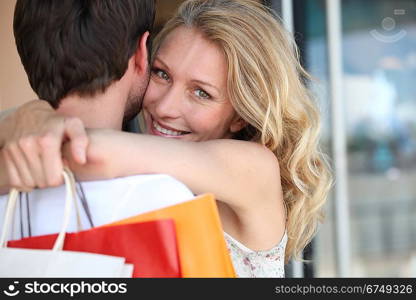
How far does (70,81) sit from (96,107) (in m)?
0.09

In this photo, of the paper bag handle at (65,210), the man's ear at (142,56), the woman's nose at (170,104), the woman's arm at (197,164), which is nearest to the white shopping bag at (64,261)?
the paper bag handle at (65,210)

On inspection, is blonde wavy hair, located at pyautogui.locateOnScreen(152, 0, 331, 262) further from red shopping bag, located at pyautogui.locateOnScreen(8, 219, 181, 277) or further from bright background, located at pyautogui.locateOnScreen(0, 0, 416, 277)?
bright background, located at pyautogui.locateOnScreen(0, 0, 416, 277)

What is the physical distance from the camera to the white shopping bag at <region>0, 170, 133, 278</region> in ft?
4.13

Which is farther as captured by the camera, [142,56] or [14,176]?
[142,56]

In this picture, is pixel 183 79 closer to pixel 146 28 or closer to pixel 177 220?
pixel 146 28

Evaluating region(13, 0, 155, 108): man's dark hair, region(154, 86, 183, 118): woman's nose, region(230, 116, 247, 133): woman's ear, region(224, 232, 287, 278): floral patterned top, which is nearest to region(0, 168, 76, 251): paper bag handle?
region(13, 0, 155, 108): man's dark hair

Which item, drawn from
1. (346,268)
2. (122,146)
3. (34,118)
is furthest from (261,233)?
(346,268)

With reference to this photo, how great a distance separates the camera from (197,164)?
1547mm

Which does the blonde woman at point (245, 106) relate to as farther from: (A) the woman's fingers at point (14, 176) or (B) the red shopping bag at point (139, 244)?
(A) the woman's fingers at point (14, 176)

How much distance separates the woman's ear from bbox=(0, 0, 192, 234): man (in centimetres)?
70

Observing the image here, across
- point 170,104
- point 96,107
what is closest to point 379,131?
point 170,104

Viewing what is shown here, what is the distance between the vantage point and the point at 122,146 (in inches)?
55.7

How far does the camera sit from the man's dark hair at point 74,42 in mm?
1377

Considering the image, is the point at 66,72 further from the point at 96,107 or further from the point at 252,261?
the point at 252,261
